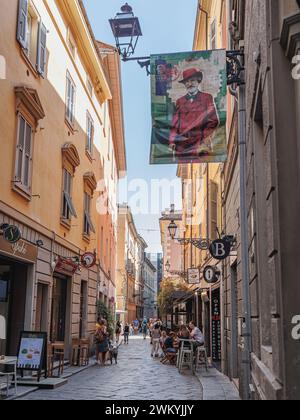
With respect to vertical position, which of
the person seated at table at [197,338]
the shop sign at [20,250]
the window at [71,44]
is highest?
the window at [71,44]

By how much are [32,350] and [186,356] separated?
7523mm

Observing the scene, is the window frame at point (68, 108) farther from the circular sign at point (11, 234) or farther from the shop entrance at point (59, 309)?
the circular sign at point (11, 234)

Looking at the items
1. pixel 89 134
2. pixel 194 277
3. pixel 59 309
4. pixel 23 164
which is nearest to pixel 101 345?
pixel 59 309

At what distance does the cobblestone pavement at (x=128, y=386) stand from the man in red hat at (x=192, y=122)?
581cm

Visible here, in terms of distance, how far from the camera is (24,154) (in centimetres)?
1363

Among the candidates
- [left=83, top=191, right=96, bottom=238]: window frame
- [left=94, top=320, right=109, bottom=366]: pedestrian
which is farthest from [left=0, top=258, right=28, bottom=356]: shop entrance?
[left=83, top=191, right=96, bottom=238]: window frame

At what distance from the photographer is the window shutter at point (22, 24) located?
42.7 feet

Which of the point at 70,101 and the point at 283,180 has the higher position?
the point at 70,101

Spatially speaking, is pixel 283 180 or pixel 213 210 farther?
pixel 213 210

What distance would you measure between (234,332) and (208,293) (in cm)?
887

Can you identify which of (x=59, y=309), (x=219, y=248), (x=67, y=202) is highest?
(x=67, y=202)

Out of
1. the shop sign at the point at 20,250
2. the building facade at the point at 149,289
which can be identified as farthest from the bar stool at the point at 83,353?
the building facade at the point at 149,289

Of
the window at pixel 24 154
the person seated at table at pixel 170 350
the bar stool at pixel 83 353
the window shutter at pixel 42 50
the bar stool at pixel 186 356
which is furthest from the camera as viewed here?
the person seated at table at pixel 170 350

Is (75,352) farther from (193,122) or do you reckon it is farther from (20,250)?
(193,122)
